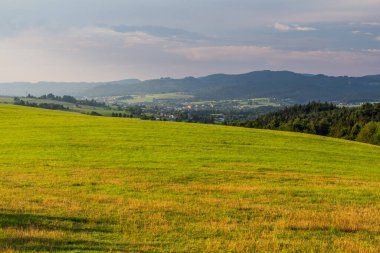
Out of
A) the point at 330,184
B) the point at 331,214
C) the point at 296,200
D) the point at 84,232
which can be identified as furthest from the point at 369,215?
the point at 84,232

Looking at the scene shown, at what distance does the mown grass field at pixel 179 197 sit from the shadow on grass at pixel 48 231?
0.04 metres

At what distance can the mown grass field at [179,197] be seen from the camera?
47.1 feet

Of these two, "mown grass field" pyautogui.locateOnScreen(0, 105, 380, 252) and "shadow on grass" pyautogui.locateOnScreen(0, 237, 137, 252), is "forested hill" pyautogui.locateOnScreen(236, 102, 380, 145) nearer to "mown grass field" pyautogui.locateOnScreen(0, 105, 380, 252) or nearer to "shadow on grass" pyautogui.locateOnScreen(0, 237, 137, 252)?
"mown grass field" pyautogui.locateOnScreen(0, 105, 380, 252)

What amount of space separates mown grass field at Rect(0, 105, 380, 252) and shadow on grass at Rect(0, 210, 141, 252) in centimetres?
4

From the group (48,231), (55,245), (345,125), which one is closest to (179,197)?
(48,231)

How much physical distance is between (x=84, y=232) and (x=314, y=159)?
36.8 m

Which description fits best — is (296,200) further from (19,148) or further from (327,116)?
(327,116)

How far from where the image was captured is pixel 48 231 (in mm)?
14727

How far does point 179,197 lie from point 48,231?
947 centimetres

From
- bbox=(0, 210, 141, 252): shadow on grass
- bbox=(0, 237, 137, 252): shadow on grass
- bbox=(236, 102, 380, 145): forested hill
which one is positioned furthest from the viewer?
bbox=(236, 102, 380, 145): forested hill

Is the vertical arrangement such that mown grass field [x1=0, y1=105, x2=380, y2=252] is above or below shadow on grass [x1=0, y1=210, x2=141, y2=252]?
below

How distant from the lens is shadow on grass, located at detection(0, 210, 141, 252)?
1305cm

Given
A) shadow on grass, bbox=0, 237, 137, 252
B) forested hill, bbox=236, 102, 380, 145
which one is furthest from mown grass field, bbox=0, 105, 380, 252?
forested hill, bbox=236, 102, 380, 145

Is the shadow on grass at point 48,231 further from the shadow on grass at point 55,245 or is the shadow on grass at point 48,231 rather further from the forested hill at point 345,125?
the forested hill at point 345,125
